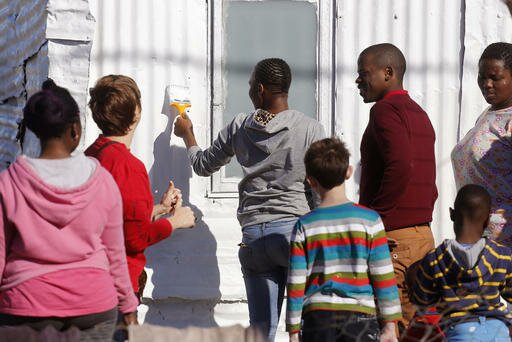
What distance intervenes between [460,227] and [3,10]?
458cm

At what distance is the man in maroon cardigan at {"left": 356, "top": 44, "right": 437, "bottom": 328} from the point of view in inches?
185

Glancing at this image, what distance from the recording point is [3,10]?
7.47 meters

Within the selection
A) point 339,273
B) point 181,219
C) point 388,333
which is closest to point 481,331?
point 388,333

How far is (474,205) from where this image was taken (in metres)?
4.25

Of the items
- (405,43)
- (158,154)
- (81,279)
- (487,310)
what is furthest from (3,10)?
(487,310)

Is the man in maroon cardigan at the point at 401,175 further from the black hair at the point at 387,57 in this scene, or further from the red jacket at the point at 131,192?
the red jacket at the point at 131,192

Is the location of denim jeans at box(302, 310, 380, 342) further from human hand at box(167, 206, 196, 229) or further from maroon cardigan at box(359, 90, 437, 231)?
human hand at box(167, 206, 196, 229)

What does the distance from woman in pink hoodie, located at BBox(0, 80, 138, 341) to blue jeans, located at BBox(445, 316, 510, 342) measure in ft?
4.97

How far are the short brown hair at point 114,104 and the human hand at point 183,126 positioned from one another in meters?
1.24

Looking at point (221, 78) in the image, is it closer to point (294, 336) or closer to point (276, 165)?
point (276, 165)

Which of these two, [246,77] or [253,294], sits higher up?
[246,77]

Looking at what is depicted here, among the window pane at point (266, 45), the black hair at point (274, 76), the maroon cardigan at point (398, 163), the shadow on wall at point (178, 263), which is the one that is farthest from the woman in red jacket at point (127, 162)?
the window pane at point (266, 45)

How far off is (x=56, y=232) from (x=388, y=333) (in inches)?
62.2

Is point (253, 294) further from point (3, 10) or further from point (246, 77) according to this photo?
point (3, 10)
